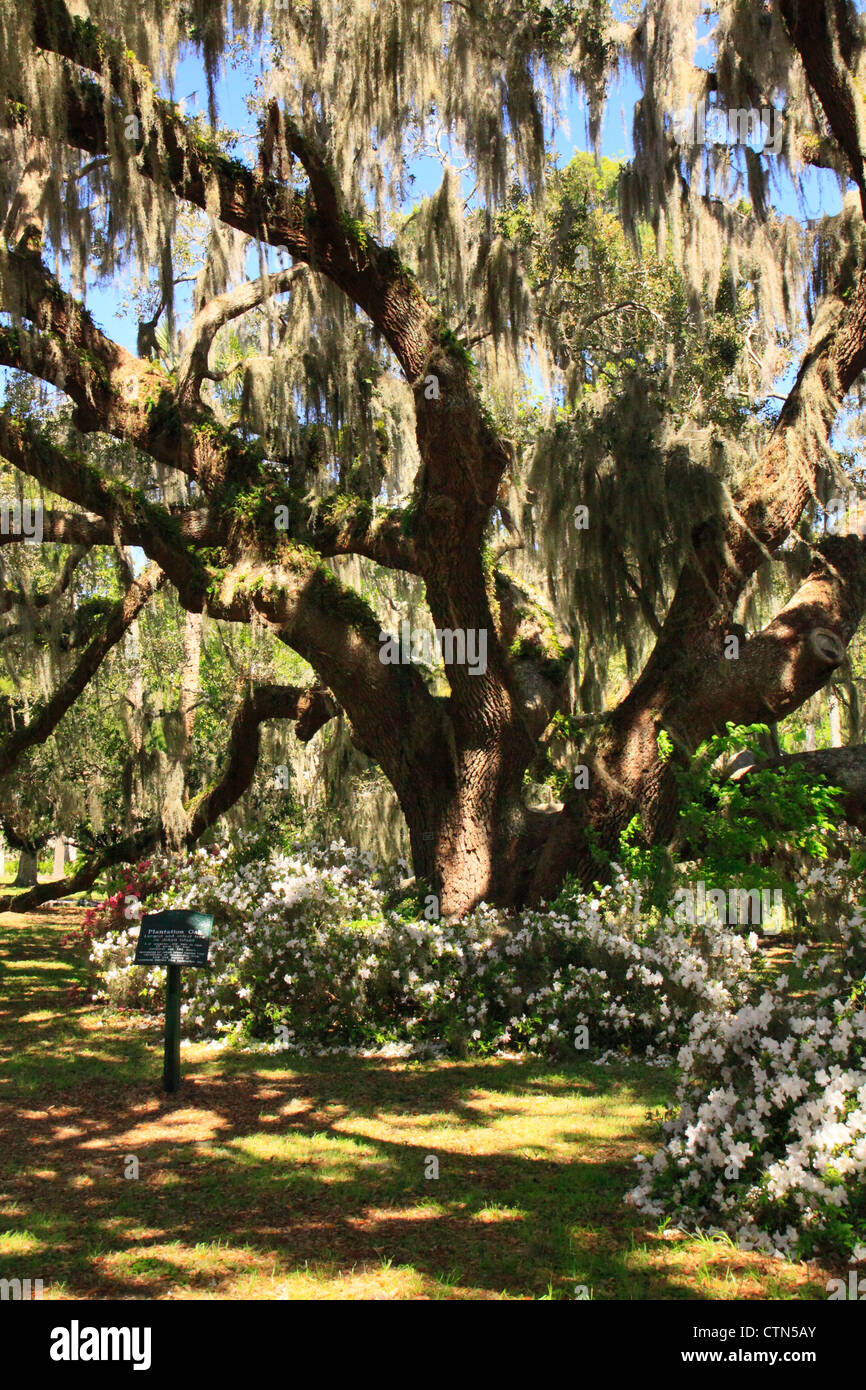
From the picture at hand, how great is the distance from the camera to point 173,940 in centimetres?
623

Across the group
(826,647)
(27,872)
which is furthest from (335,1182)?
(27,872)

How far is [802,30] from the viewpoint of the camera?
25.9 ft

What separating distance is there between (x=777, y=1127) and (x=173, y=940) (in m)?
3.56

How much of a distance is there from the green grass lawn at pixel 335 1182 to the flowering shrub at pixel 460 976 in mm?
428

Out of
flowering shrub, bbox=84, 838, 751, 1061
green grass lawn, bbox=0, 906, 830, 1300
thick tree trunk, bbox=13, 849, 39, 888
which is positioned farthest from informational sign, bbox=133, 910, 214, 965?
thick tree trunk, bbox=13, 849, 39, 888

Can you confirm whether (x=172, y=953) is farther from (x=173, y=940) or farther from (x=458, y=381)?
(x=458, y=381)

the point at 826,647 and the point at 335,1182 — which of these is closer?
the point at 335,1182

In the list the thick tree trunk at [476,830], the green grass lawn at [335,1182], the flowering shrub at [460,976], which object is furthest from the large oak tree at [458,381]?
the green grass lawn at [335,1182]

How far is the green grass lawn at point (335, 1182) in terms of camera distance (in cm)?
355

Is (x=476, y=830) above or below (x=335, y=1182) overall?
above

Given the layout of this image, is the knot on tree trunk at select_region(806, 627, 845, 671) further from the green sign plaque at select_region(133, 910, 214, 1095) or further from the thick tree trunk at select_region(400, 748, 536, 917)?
the green sign plaque at select_region(133, 910, 214, 1095)

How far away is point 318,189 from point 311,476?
2750 mm

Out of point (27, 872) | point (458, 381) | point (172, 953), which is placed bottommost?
point (27, 872)

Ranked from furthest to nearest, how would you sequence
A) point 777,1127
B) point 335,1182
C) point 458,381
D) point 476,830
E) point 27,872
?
1. point 27,872
2. point 476,830
3. point 458,381
4. point 335,1182
5. point 777,1127
